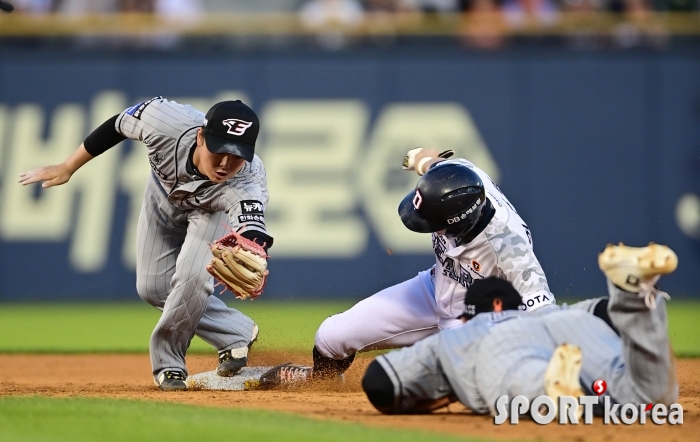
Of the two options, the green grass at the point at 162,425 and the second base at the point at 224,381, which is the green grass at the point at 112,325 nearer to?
the second base at the point at 224,381

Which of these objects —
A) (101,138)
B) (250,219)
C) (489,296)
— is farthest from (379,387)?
(101,138)

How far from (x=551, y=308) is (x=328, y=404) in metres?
1.23

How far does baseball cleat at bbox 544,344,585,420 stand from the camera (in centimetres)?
385

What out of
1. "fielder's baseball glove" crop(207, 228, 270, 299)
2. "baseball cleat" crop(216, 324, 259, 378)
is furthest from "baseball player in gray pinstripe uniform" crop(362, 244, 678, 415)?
"baseball cleat" crop(216, 324, 259, 378)

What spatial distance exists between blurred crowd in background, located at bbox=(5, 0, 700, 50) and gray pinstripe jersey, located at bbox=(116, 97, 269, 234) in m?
6.27

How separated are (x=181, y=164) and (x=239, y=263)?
0.96m

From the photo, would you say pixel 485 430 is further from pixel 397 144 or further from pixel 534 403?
pixel 397 144

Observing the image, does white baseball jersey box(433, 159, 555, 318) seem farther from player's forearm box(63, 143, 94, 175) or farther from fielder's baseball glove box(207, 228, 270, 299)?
player's forearm box(63, 143, 94, 175)

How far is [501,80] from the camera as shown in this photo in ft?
40.0

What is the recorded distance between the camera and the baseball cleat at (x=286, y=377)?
6.10 metres

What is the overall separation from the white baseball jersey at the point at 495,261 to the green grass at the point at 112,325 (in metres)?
2.52

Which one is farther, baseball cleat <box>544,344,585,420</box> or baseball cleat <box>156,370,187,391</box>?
baseball cleat <box>156,370,187,391</box>

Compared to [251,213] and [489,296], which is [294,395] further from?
[489,296]

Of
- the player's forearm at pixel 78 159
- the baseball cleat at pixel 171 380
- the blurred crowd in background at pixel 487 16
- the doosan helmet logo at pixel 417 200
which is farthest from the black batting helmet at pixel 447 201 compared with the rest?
the blurred crowd in background at pixel 487 16
